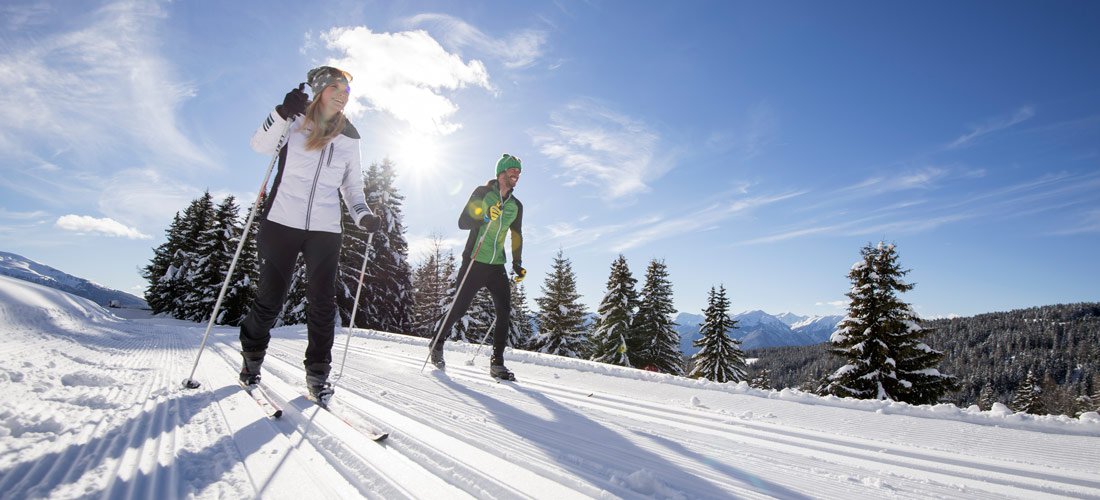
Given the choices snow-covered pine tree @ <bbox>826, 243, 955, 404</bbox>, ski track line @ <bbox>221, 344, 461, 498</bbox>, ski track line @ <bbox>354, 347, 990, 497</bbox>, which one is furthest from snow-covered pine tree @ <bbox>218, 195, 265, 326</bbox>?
snow-covered pine tree @ <bbox>826, 243, 955, 404</bbox>

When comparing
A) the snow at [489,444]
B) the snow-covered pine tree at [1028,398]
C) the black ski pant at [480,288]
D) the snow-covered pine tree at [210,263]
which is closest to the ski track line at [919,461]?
the snow at [489,444]

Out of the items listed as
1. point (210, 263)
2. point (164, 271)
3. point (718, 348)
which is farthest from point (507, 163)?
point (164, 271)

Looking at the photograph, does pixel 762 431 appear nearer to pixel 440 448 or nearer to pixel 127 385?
pixel 440 448

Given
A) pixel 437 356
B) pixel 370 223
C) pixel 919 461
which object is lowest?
pixel 437 356

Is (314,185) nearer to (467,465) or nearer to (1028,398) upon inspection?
(467,465)

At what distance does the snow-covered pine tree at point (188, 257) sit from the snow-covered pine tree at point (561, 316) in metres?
23.1

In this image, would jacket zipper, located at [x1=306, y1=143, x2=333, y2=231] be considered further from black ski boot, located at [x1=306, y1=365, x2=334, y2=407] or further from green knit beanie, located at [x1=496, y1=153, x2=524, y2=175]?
green knit beanie, located at [x1=496, y1=153, x2=524, y2=175]

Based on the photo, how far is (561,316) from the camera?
27516 millimetres

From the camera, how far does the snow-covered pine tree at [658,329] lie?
1046 inches

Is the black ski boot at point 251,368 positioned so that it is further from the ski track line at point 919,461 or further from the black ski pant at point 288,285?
the ski track line at point 919,461

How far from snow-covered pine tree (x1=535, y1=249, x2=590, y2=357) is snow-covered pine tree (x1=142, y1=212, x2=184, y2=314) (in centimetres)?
2676

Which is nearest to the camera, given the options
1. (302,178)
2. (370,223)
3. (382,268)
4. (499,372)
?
(302,178)

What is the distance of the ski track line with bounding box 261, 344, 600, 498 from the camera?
165 cm

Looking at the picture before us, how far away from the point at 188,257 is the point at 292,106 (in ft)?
122
